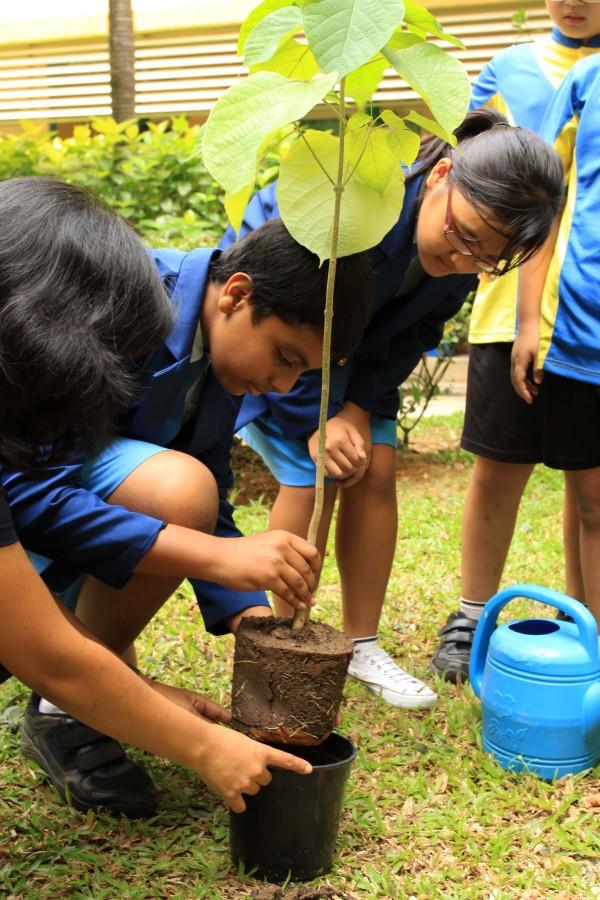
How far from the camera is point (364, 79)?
1.83 m

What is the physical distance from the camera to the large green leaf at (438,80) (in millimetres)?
1569

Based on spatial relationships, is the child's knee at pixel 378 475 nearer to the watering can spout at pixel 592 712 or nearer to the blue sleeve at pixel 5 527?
the watering can spout at pixel 592 712

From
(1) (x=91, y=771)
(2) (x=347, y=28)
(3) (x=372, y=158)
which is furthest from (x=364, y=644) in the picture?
(2) (x=347, y=28)

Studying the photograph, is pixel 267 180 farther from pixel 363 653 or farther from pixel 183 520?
pixel 183 520

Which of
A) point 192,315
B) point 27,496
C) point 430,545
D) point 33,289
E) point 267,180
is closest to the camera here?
point 33,289

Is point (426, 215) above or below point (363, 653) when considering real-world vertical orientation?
above

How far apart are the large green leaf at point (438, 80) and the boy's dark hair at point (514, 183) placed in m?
0.66

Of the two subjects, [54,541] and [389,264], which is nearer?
[54,541]

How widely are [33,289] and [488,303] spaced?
5.30 feet

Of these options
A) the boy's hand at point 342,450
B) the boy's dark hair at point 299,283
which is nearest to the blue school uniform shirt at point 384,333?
the boy's hand at point 342,450

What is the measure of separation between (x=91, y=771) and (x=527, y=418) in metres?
1.44

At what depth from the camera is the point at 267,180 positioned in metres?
4.96

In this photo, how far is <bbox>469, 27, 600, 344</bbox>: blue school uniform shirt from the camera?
282 centimetres

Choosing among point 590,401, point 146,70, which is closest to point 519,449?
point 590,401
